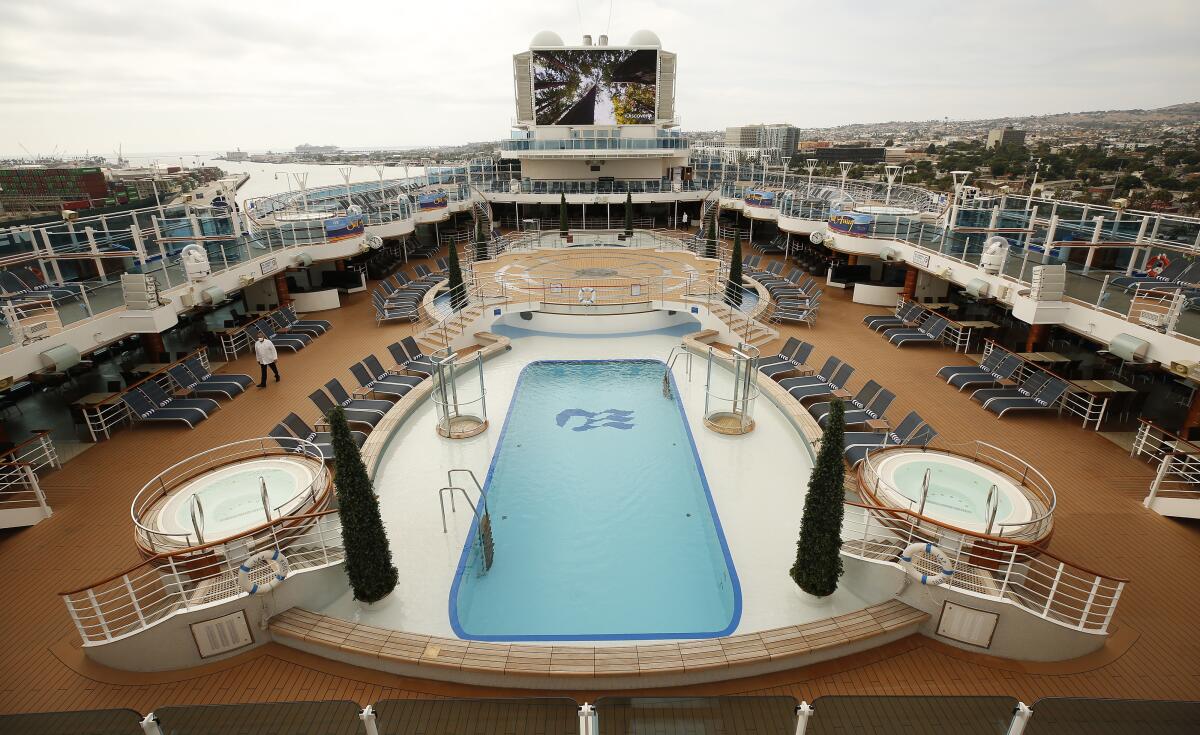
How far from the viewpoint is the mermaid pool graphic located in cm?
1216

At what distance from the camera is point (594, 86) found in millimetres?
34281

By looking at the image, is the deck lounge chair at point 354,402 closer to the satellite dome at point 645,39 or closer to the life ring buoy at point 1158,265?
the life ring buoy at point 1158,265

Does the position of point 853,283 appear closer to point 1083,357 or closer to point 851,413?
point 1083,357

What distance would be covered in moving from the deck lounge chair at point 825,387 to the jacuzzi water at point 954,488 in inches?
141

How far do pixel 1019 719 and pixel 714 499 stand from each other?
513cm

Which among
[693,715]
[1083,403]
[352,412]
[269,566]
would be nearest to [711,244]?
[1083,403]

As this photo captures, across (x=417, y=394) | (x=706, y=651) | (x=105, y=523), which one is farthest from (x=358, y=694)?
(x=417, y=394)

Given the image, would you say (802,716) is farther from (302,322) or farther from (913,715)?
(302,322)

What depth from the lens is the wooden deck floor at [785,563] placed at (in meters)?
5.98

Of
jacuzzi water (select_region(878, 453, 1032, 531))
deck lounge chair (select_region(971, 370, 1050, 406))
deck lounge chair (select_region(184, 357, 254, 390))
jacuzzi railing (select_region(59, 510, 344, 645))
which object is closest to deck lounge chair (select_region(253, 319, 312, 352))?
deck lounge chair (select_region(184, 357, 254, 390))

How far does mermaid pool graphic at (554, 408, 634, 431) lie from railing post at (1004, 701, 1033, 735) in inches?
315

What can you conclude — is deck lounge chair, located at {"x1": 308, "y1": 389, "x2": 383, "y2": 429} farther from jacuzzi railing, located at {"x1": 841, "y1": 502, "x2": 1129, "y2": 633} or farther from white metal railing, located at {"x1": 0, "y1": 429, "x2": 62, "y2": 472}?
jacuzzi railing, located at {"x1": 841, "y1": 502, "x2": 1129, "y2": 633}

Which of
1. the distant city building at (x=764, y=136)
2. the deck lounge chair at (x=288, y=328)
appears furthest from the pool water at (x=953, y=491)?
the distant city building at (x=764, y=136)

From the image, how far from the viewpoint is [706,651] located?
6215mm
